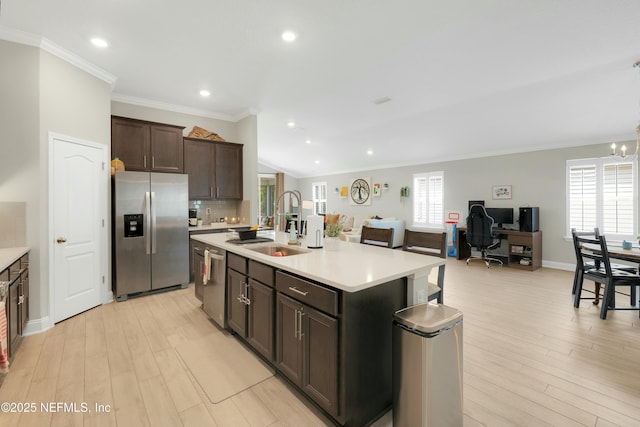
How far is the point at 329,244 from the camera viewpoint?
244cm

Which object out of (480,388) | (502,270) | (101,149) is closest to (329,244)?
(480,388)

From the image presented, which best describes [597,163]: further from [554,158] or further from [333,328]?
[333,328]

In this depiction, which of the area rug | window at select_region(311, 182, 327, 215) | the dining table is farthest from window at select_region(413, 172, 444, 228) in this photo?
the area rug

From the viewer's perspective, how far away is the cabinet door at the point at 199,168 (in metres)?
4.65

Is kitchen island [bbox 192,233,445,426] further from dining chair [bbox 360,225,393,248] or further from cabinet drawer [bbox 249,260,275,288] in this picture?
dining chair [bbox 360,225,393,248]

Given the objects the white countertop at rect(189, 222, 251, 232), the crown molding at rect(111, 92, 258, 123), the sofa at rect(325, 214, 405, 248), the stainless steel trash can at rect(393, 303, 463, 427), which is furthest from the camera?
the sofa at rect(325, 214, 405, 248)

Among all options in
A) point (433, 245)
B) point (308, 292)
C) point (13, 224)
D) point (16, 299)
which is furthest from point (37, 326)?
point (433, 245)

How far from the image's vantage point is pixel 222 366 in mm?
2275

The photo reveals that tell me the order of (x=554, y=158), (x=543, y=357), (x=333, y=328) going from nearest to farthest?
(x=333, y=328) < (x=543, y=357) < (x=554, y=158)

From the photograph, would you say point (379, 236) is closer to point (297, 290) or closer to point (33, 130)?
point (297, 290)

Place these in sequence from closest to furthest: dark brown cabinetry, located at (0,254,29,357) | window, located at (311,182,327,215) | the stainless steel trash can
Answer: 1. the stainless steel trash can
2. dark brown cabinetry, located at (0,254,29,357)
3. window, located at (311,182,327,215)

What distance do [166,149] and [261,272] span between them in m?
3.24

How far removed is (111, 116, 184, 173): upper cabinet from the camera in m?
4.00

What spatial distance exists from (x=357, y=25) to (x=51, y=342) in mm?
4045
